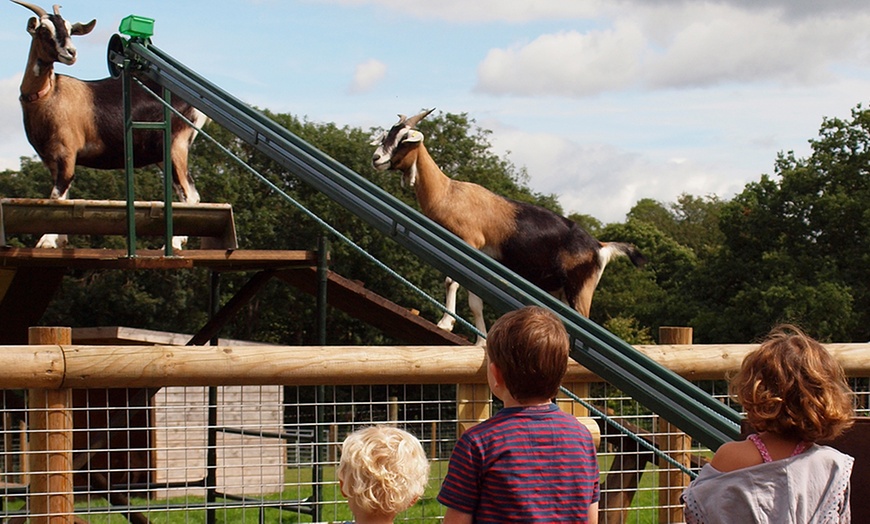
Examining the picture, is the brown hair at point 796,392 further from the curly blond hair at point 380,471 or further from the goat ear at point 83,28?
the goat ear at point 83,28

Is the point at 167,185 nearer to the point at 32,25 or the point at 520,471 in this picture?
the point at 32,25

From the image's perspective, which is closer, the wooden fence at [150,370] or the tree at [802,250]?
the wooden fence at [150,370]

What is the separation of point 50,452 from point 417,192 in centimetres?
584

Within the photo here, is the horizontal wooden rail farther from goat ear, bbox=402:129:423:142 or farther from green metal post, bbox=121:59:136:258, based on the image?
goat ear, bbox=402:129:423:142

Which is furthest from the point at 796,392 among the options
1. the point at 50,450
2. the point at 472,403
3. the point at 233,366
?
the point at 50,450

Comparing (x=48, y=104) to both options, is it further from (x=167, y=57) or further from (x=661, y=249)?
(x=661, y=249)

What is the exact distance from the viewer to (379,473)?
2.42m

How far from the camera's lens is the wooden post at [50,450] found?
344 centimetres

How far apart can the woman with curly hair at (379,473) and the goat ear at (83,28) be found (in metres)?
6.21

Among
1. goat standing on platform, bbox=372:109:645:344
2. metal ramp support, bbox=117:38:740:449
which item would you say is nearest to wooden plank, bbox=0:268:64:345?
metal ramp support, bbox=117:38:740:449

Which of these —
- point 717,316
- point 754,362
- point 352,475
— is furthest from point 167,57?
point 717,316

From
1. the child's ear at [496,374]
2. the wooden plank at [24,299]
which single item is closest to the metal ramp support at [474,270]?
the child's ear at [496,374]

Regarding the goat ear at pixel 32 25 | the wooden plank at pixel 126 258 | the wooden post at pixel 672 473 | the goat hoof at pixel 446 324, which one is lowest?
the wooden post at pixel 672 473

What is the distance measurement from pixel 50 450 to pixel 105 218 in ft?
12.7
